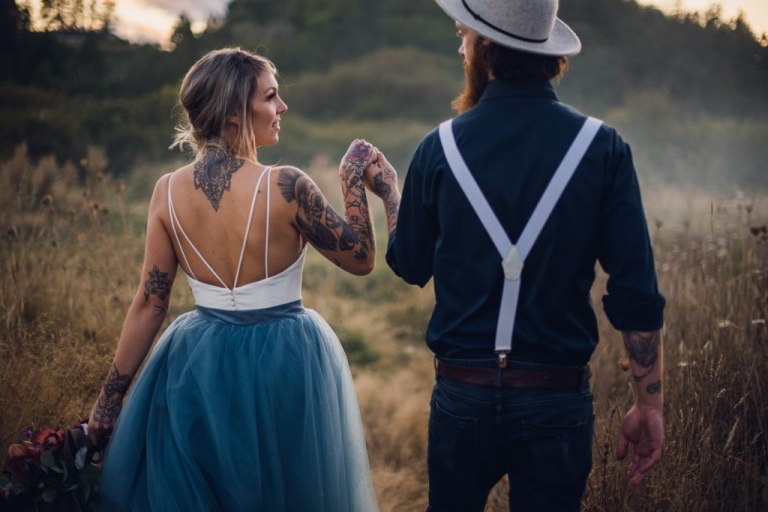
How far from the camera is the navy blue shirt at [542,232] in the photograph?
1.72m

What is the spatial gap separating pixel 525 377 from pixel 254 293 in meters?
0.98

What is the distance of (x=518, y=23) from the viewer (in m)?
1.80

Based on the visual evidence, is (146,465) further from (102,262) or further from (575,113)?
(102,262)

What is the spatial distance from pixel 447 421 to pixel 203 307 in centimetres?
99

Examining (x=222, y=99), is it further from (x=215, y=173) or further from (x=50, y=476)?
(x=50, y=476)

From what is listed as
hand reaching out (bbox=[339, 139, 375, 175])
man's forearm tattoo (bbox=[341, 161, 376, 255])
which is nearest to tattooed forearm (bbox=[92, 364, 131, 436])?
man's forearm tattoo (bbox=[341, 161, 376, 255])

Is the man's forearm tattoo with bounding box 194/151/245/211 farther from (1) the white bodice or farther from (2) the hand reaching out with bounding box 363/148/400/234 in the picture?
(2) the hand reaching out with bounding box 363/148/400/234

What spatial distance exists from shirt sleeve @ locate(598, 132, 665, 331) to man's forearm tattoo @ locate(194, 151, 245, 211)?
1209 mm

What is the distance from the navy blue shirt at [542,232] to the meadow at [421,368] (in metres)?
1.08

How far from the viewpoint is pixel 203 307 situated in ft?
7.79

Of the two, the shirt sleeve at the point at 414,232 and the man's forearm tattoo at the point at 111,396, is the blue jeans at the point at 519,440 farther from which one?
the man's forearm tattoo at the point at 111,396

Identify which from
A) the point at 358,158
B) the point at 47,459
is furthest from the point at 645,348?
the point at 47,459

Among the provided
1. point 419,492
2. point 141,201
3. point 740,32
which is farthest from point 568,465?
point 740,32

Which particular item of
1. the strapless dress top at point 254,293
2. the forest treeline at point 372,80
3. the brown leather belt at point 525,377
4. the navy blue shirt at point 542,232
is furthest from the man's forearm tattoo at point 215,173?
the forest treeline at point 372,80
